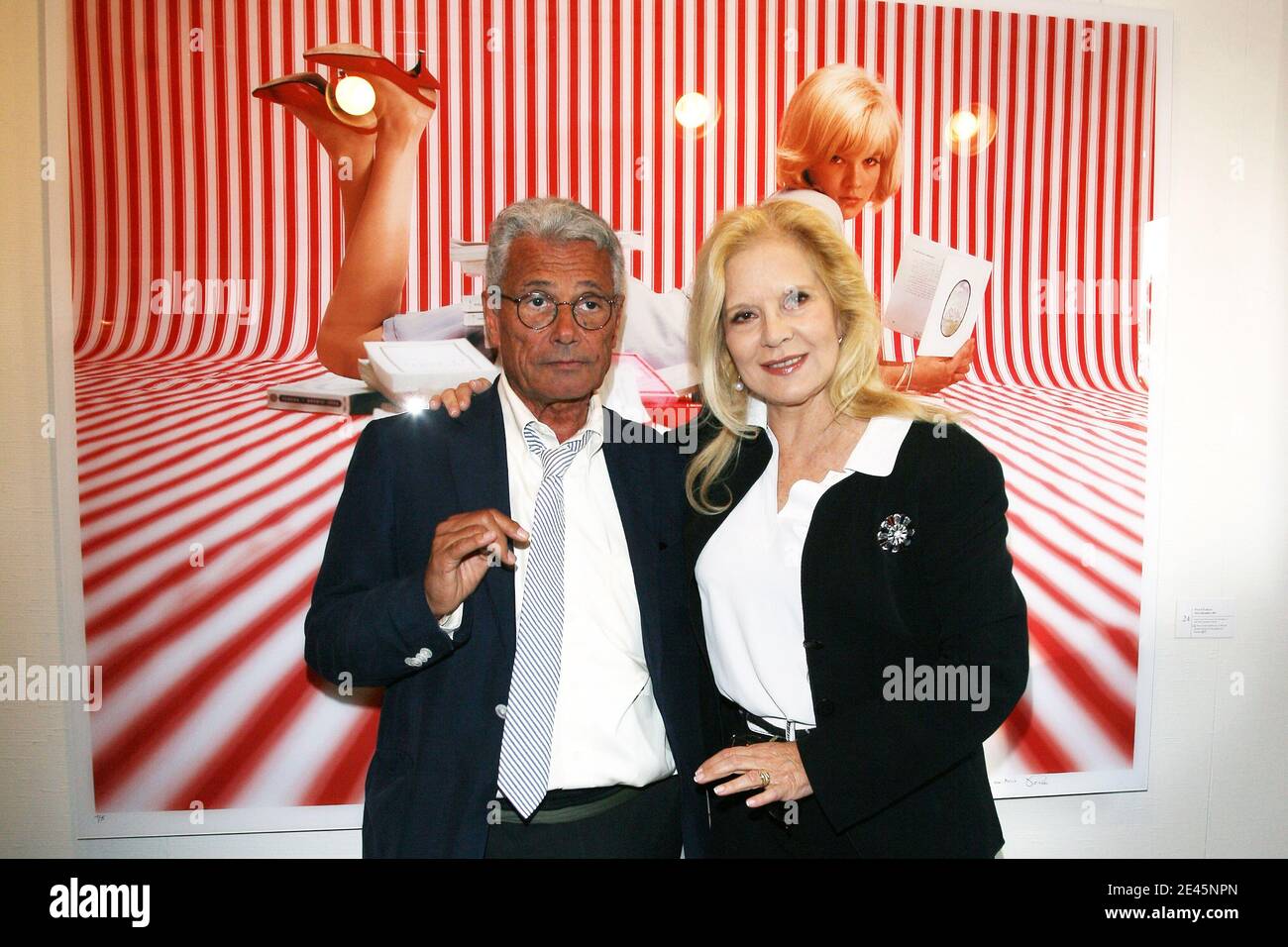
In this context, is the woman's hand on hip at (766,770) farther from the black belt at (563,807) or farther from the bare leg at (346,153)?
the bare leg at (346,153)

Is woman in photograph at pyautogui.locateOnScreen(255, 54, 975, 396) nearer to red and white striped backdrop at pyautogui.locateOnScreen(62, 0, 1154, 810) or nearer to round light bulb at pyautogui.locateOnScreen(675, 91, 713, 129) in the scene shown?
red and white striped backdrop at pyautogui.locateOnScreen(62, 0, 1154, 810)

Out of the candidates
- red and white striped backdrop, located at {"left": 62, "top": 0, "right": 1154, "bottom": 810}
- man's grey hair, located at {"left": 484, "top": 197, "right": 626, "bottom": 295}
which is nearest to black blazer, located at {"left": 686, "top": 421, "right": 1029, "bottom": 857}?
man's grey hair, located at {"left": 484, "top": 197, "right": 626, "bottom": 295}

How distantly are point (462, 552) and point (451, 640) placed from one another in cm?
25

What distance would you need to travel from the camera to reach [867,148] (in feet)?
8.51

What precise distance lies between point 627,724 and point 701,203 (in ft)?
5.24

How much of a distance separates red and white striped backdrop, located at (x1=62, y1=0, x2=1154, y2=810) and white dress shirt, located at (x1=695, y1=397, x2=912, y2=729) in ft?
3.19

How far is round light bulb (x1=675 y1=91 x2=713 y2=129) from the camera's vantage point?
2.52m

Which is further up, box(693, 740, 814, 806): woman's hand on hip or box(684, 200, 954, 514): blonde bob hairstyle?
box(684, 200, 954, 514): blonde bob hairstyle

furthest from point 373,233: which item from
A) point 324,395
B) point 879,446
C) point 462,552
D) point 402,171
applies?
point 879,446

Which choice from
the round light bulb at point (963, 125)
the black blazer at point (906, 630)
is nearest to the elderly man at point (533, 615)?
the black blazer at point (906, 630)

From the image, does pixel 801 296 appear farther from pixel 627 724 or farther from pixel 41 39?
pixel 41 39

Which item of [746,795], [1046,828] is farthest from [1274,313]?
[746,795]

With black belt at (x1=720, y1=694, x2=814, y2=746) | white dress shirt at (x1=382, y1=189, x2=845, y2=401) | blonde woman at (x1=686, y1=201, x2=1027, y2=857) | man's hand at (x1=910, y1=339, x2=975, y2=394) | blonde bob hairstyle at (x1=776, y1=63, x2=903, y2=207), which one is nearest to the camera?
blonde woman at (x1=686, y1=201, x2=1027, y2=857)

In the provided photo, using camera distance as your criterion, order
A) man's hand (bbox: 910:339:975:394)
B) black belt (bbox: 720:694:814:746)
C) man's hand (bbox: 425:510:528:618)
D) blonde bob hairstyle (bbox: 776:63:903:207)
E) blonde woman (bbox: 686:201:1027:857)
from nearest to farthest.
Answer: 1. man's hand (bbox: 425:510:528:618)
2. blonde woman (bbox: 686:201:1027:857)
3. black belt (bbox: 720:694:814:746)
4. blonde bob hairstyle (bbox: 776:63:903:207)
5. man's hand (bbox: 910:339:975:394)
